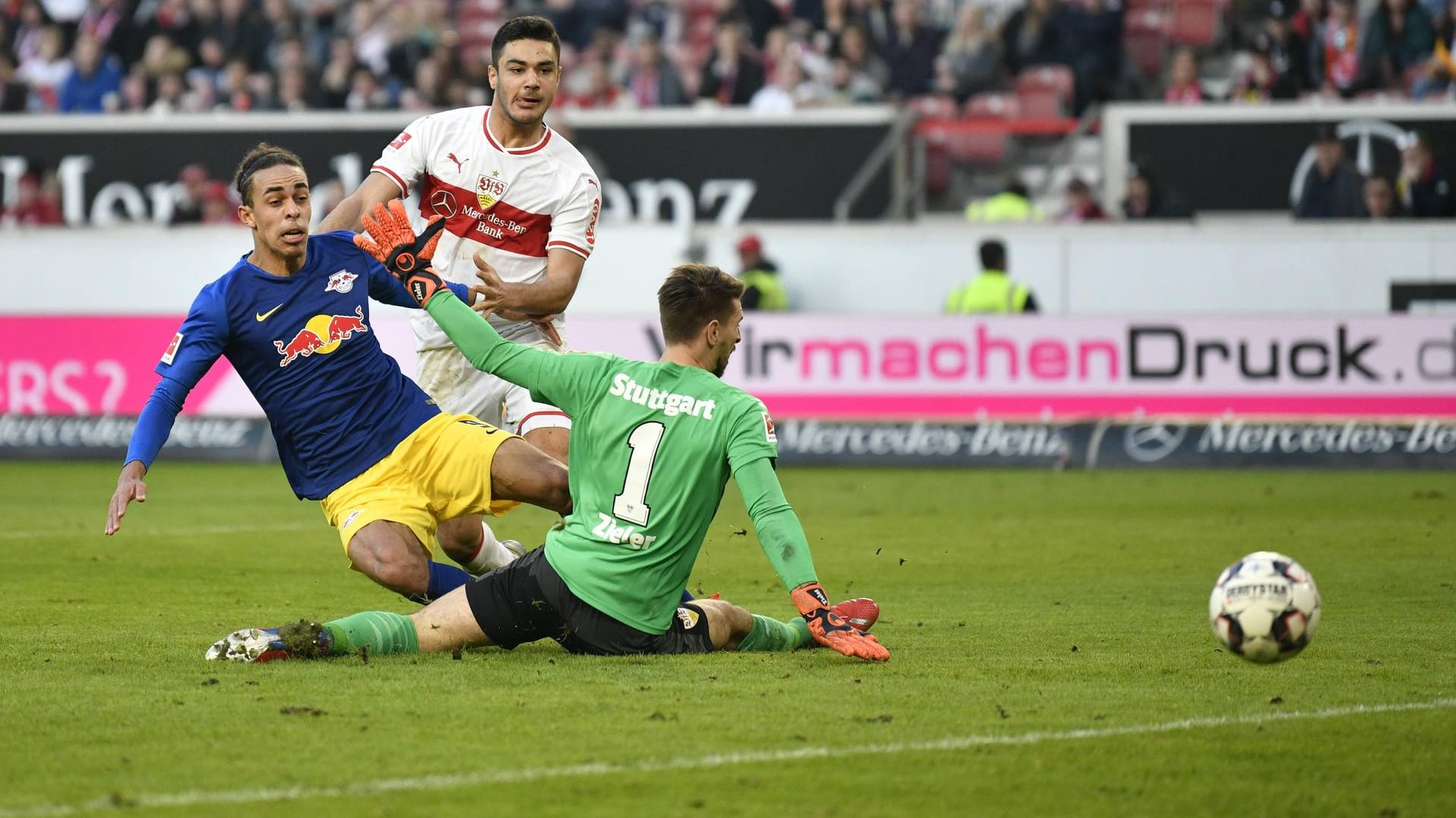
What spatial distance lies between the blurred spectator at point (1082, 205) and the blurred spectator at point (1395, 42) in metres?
3.23

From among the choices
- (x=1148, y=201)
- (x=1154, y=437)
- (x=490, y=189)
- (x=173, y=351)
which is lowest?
(x=1154, y=437)

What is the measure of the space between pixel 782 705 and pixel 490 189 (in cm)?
321

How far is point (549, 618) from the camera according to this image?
264 inches

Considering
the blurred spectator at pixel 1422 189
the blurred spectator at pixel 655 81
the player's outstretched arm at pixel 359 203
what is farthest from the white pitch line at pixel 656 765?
the blurred spectator at pixel 655 81

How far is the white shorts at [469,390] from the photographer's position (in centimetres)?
853

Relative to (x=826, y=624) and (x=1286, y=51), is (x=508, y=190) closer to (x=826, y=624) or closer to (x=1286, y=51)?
(x=826, y=624)

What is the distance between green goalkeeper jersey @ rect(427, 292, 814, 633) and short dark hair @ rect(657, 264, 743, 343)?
0.17m

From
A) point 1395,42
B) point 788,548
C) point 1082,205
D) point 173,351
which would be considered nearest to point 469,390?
point 173,351

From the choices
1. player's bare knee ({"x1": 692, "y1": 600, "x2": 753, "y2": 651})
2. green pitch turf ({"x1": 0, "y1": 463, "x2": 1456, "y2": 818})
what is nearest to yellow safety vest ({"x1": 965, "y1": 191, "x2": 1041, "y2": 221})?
green pitch turf ({"x1": 0, "y1": 463, "x2": 1456, "y2": 818})

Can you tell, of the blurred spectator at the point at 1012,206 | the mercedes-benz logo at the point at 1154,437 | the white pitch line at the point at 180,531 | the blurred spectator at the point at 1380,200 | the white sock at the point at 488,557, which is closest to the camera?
the white sock at the point at 488,557

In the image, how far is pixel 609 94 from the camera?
21.6m

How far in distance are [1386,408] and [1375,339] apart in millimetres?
601

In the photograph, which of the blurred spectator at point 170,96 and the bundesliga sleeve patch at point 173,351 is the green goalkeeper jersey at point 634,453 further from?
the blurred spectator at point 170,96

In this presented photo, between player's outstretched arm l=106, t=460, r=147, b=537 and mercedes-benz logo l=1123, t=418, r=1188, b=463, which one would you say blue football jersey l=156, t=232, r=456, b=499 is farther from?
mercedes-benz logo l=1123, t=418, r=1188, b=463
